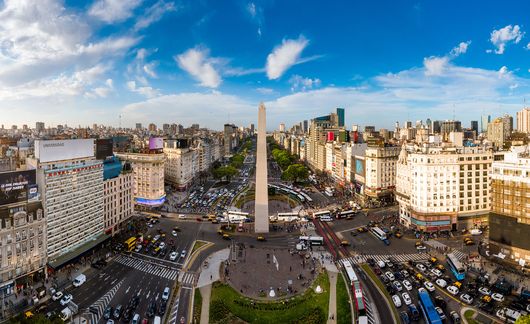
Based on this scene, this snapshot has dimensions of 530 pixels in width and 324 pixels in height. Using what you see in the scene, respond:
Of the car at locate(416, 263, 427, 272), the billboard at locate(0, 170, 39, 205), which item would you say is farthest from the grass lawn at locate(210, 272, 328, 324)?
the billboard at locate(0, 170, 39, 205)

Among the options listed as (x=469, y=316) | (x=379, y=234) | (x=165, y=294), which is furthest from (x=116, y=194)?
(x=469, y=316)

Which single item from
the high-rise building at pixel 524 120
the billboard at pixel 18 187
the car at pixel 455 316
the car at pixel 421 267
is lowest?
the car at pixel 455 316

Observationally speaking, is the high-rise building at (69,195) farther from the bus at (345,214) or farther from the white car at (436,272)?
the white car at (436,272)

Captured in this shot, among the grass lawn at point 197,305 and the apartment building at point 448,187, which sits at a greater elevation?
the apartment building at point 448,187

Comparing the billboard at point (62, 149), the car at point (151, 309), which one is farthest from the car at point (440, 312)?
the billboard at point (62, 149)

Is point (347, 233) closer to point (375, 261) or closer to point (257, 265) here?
point (375, 261)

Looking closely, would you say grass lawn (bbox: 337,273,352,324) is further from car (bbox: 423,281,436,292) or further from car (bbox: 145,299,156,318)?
car (bbox: 145,299,156,318)
